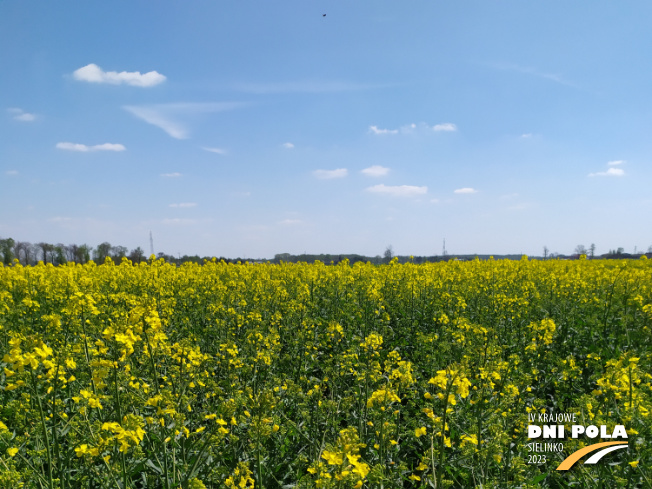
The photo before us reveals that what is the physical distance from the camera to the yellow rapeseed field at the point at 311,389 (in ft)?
7.48

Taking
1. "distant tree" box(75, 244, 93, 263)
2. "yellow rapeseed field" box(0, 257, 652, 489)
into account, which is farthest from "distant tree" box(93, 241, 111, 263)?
"yellow rapeseed field" box(0, 257, 652, 489)

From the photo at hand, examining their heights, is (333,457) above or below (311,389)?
above

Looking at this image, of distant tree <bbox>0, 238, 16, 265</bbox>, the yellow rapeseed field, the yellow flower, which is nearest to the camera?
the yellow flower

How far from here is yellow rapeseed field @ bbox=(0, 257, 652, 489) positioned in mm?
2279

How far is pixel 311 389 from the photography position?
3.88m

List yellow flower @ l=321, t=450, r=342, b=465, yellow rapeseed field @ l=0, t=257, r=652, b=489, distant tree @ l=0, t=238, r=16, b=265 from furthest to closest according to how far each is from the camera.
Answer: distant tree @ l=0, t=238, r=16, b=265
yellow rapeseed field @ l=0, t=257, r=652, b=489
yellow flower @ l=321, t=450, r=342, b=465

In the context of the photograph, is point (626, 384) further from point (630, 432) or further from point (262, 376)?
point (262, 376)

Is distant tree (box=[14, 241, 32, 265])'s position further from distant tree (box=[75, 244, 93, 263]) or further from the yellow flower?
the yellow flower

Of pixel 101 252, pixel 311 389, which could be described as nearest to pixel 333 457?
pixel 311 389

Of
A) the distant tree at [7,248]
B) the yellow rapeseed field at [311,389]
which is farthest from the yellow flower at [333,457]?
the distant tree at [7,248]

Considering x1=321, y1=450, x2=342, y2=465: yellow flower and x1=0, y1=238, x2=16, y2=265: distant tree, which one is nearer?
x1=321, y1=450, x2=342, y2=465: yellow flower

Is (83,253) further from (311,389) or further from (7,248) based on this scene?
(311,389)

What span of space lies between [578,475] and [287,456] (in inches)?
89.9

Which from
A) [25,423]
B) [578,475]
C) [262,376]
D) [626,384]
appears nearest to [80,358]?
[25,423]
